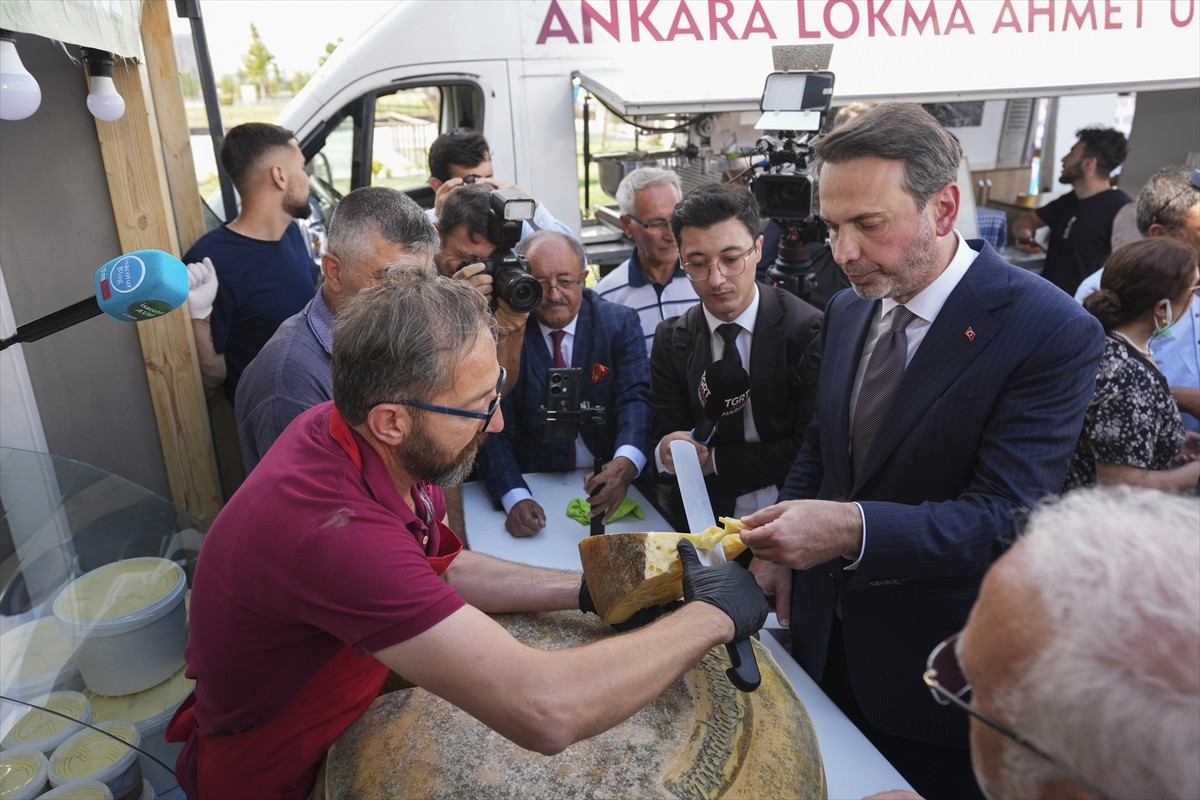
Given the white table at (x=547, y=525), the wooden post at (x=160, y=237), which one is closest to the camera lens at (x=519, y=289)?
the white table at (x=547, y=525)

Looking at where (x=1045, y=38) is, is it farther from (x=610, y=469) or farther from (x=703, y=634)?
(x=703, y=634)

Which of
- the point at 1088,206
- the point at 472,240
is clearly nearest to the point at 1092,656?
the point at 472,240

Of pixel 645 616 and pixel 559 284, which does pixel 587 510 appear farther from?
pixel 645 616

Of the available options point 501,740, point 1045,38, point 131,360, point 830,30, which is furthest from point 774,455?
point 1045,38

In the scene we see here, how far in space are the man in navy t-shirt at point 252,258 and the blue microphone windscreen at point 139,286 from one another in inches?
86.0

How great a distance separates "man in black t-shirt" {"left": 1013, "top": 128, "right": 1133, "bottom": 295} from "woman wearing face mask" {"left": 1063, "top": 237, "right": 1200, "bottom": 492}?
9.90 ft

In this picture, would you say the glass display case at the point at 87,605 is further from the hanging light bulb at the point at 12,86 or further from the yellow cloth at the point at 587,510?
the yellow cloth at the point at 587,510

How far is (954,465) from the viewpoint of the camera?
1.80m

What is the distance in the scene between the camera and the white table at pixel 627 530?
1639 mm

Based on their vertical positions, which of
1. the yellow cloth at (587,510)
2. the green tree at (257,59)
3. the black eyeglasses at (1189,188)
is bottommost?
the yellow cloth at (587,510)

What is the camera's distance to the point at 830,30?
581 cm

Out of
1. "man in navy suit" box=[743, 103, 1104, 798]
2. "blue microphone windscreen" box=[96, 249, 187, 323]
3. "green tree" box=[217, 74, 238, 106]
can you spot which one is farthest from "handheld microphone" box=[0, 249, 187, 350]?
"green tree" box=[217, 74, 238, 106]

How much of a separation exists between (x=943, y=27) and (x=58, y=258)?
5.79 metres

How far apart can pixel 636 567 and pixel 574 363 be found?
5.31 ft
